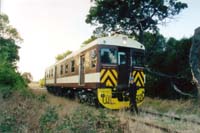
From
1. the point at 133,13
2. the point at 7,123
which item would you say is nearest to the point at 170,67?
the point at 133,13

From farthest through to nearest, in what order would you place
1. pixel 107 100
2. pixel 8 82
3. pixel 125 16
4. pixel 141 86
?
pixel 125 16 → pixel 8 82 → pixel 141 86 → pixel 107 100

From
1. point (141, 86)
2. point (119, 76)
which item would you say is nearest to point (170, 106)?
point (141, 86)

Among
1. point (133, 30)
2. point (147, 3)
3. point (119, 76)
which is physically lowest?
point (119, 76)

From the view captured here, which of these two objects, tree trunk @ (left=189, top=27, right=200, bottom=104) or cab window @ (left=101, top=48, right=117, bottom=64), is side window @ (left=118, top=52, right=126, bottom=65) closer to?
cab window @ (left=101, top=48, right=117, bottom=64)

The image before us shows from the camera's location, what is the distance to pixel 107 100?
14.6 meters

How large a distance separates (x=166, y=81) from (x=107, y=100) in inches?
309

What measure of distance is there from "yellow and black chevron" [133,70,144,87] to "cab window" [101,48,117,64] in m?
1.12

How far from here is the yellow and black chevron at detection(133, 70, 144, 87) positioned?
50.6ft

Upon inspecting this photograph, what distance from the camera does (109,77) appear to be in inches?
581

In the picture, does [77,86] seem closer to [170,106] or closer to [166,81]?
[170,106]

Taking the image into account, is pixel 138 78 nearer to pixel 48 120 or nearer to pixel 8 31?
pixel 48 120

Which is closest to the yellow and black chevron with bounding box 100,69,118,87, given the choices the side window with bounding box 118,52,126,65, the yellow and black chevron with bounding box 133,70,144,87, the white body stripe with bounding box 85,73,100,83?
the white body stripe with bounding box 85,73,100,83

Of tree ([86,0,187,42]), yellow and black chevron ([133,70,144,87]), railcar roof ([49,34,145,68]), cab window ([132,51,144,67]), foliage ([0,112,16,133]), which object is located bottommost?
foliage ([0,112,16,133])

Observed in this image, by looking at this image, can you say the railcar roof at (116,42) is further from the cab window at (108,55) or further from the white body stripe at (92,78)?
the white body stripe at (92,78)
